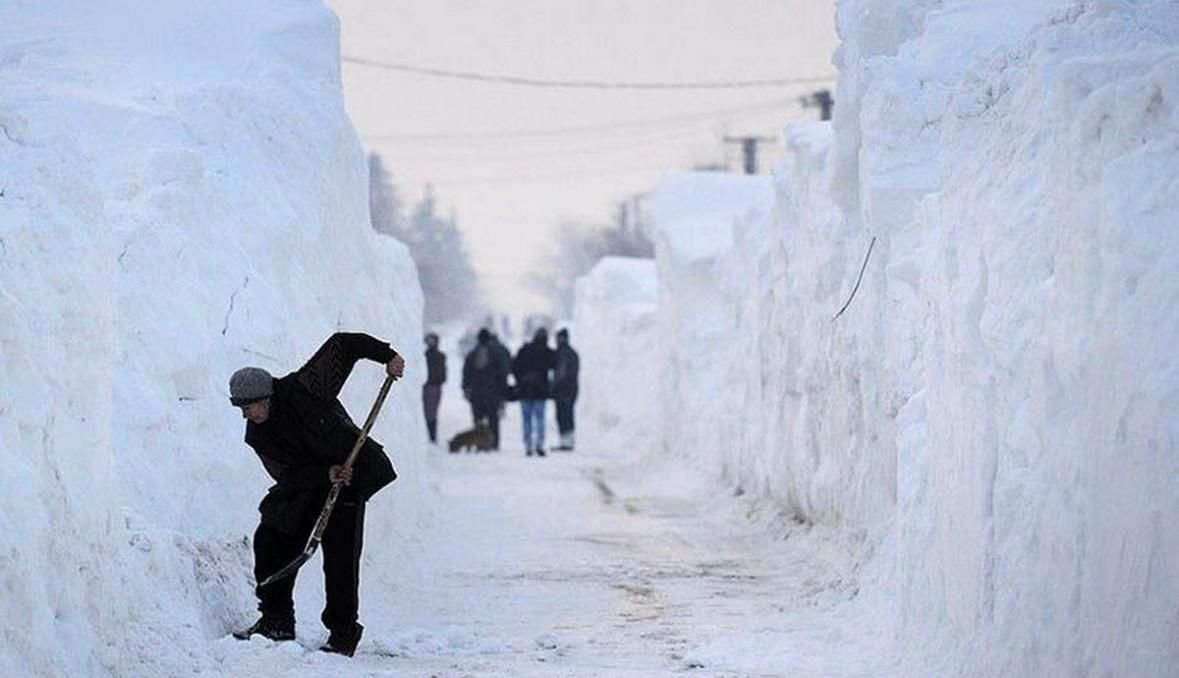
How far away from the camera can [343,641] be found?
35.0 feet

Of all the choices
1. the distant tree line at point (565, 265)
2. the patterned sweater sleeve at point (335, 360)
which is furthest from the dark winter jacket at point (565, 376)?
the distant tree line at point (565, 265)

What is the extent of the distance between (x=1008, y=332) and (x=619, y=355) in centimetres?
3585

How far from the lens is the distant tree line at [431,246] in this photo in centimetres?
9894

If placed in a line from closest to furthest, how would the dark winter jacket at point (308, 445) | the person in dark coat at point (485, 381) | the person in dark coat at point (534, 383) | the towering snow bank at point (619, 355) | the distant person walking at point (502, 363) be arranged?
the dark winter jacket at point (308, 445)
the person in dark coat at point (534, 383)
the person in dark coat at point (485, 381)
the distant person walking at point (502, 363)
the towering snow bank at point (619, 355)

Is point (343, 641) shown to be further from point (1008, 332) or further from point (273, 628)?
point (1008, 332)

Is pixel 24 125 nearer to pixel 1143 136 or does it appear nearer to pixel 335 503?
pixel 335 503

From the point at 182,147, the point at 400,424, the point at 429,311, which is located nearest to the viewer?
the point at 182,147

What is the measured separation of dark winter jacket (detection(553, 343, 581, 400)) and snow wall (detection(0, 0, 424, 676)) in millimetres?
10816

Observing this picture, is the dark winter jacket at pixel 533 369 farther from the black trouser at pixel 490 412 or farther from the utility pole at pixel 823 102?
the utility pole at pixel 823 102

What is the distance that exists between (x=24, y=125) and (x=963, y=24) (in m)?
8.54

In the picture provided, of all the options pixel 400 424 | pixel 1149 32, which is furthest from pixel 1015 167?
pixel 400 424

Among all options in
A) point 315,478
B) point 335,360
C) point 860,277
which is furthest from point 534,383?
point 315,478

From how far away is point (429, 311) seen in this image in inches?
3927

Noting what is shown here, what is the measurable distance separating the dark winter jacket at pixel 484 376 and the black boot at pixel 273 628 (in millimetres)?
22273
